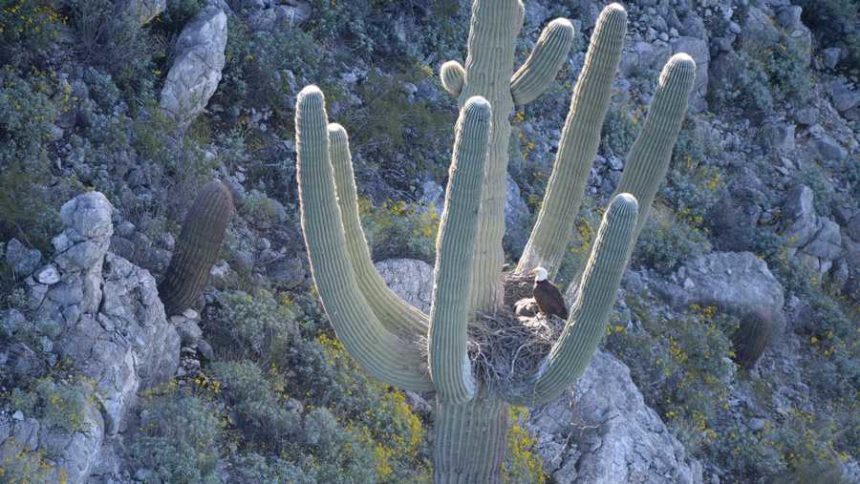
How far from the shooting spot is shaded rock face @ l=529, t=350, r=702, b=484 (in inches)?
326

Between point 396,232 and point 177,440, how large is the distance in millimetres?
2844

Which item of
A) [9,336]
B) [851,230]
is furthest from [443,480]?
[851,230]

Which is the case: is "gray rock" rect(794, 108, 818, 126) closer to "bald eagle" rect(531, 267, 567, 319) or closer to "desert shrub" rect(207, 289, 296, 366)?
"bald eagle" rect(531, 267, 567, 319)

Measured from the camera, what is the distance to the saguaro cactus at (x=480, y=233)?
18.9 ft

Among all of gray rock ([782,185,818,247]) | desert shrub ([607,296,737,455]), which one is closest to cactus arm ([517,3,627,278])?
desert shrub ([607,296,737,455])

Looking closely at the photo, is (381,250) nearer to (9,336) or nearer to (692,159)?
(9,336)

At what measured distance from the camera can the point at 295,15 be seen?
9961 millimetres

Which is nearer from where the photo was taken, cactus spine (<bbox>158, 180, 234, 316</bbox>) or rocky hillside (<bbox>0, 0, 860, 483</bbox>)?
rocky hillside (<bbox>0, 0, 860, 483</bbox>)

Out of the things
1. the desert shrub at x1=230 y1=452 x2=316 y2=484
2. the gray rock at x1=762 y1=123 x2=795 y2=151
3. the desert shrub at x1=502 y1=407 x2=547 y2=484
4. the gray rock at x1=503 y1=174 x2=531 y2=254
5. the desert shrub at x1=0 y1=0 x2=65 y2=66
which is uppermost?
the desert shrub at x1=0 y1=0 x2=65 y2=66

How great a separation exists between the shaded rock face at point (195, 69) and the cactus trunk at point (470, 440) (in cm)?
337

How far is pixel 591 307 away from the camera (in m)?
5.98

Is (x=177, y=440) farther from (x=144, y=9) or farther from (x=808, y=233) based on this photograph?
(x=808, y=233)

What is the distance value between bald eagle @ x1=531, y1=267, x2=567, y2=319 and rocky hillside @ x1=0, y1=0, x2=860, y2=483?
1.63 meters

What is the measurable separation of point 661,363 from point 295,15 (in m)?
4.60
